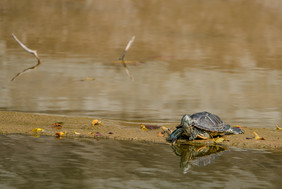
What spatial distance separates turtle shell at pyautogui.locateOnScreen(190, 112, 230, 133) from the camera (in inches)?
334

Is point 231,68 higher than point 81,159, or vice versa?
point 231,68

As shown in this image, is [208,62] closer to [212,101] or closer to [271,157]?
[212,101]

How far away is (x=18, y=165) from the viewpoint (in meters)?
7.50

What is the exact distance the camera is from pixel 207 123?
8594 millimetres

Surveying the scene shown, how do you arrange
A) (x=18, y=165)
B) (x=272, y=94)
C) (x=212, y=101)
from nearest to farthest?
(x=18, y=165) → (x=212, y=101) → (x=272, y=94)

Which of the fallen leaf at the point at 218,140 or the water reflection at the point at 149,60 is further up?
the water reflection at the point at 149,60

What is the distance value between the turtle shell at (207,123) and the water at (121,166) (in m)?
0.33

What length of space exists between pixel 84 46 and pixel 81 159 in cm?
1263

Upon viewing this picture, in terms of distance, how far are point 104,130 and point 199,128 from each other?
1550 mm

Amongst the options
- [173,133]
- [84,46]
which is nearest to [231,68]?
[84,46]

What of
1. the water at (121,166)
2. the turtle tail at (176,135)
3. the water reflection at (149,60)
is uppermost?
the water reflection at (149,60)

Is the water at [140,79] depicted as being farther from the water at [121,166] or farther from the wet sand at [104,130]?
the wet sand at [104,130]

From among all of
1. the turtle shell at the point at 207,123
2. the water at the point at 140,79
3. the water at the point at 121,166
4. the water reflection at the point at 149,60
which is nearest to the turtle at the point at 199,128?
the turtle shell at the point at 207,123

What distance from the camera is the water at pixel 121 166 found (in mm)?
6906
